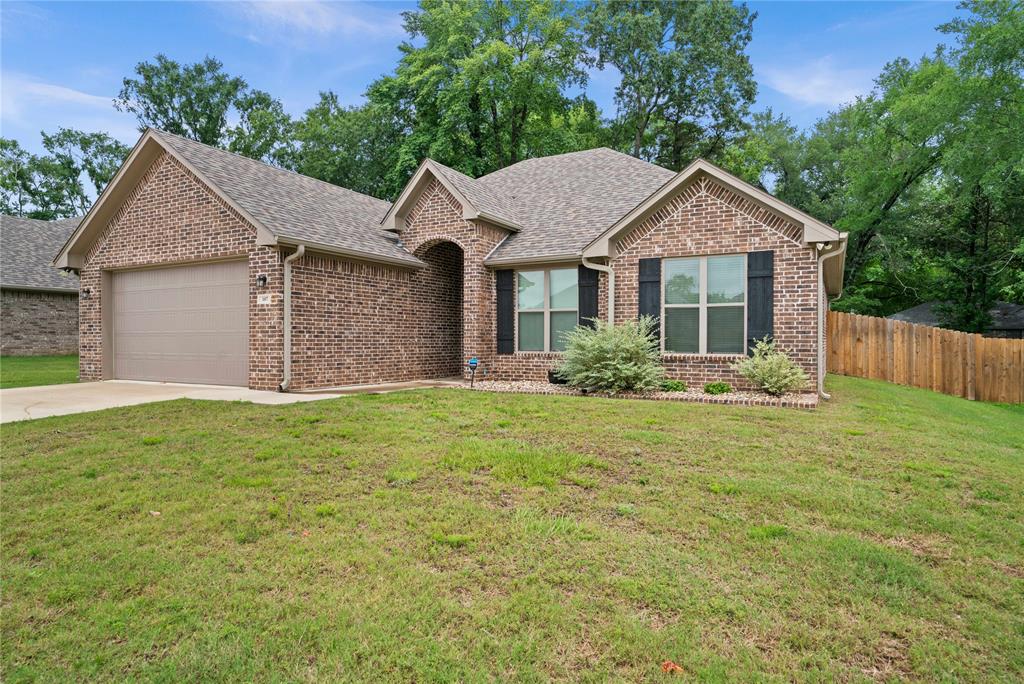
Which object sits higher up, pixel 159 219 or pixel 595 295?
pixel 159 219

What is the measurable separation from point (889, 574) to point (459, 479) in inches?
125

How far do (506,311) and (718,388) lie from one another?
517 cm

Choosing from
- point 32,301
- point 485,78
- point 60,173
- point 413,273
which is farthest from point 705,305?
point 60,173

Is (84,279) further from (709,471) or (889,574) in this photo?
(889,574)

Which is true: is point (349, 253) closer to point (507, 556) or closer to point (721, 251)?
point (721, 251)

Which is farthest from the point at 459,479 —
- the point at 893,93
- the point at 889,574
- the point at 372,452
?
the point at 893,93

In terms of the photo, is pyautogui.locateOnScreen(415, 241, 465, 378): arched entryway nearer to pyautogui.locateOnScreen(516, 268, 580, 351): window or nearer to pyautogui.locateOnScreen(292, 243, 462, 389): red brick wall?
pyautogui.locateOnScreen(292, 243, 462, 389): red brick wall

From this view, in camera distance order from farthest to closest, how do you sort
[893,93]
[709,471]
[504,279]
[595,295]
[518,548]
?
1. [893,93]
2. [504,279]
3. [595,295]
4. [709,471]
5. [518,548]

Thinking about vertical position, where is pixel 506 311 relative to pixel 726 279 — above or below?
below

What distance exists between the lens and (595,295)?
467 inches

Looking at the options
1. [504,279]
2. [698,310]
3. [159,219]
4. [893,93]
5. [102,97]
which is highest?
[102,97]

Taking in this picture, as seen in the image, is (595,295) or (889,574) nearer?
(889,574)

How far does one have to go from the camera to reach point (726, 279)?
1047 centimetres

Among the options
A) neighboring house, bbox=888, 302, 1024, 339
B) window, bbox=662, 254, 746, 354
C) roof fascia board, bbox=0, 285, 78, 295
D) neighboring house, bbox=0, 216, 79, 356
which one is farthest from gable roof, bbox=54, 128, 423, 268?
neighboring house, bbox=888, 302, 1024, 339
